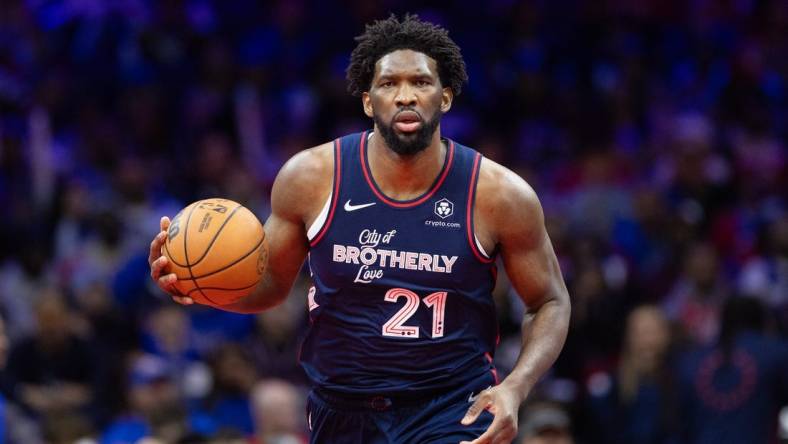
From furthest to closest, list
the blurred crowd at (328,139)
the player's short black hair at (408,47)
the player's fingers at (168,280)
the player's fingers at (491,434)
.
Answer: the blurred crowd at (328,139), the player's short black hair at (408,47), the player's fingers at (168,280), the player's fingers at (491,434)

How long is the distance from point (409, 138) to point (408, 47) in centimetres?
42

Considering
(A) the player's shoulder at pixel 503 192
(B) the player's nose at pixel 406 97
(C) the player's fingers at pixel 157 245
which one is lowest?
(C) the player's fingers at pixel 157 245

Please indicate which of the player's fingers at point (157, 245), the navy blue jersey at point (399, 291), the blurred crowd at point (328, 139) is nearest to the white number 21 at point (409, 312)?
the navy blue jersey at point (399, 291)

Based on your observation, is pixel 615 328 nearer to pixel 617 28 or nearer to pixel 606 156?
pixel 606 156

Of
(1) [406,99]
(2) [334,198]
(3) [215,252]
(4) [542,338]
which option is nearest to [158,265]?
(3) [215,252]

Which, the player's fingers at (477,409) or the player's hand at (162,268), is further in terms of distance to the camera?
the player's hand at (162,268)

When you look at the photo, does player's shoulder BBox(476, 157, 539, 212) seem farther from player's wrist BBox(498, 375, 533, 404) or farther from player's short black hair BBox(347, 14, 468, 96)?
player's wrist BBox(498, 375, 533, 404)

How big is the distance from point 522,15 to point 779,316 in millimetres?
5339

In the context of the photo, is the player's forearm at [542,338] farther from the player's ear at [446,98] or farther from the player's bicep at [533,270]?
the player's ear at [446,98]

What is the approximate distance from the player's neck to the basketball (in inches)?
22.3

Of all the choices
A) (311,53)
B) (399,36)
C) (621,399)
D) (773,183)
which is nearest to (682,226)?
(773,183)

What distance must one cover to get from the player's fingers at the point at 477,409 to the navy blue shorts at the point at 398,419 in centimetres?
6

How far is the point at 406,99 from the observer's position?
5277 millimetres

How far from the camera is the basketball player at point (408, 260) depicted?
5250 millimetres
